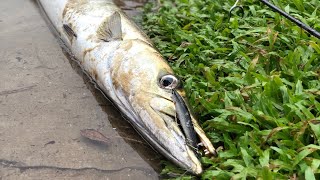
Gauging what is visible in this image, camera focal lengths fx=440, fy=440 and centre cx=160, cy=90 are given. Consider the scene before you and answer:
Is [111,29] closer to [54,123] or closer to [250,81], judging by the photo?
[54,123]

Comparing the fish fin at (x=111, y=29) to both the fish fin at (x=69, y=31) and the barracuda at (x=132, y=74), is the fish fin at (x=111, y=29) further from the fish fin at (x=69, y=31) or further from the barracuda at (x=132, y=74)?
the fish fin at (x=69, y=31)

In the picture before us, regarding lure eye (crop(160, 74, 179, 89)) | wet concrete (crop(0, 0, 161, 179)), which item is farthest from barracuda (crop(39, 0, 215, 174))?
wet concrete (crop(0, 0, 161, 179))

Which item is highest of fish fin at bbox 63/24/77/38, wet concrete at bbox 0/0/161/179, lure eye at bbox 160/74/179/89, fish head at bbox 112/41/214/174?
lure eye at bbox 160/74/179/89

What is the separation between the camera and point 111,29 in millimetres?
4543

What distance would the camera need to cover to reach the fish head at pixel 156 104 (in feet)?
11.1

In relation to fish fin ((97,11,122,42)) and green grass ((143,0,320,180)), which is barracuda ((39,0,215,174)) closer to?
fish fin ((97,11,122,42))

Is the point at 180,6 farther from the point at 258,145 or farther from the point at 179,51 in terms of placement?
the point at 258,145

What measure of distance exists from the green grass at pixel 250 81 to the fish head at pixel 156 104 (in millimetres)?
182

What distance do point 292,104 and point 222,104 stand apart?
60cm

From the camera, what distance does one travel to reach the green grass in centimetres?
327

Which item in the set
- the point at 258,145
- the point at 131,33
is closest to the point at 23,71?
the point at 131,33

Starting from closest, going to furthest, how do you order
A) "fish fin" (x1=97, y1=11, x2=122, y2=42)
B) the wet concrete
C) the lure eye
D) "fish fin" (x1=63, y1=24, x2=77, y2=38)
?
the wet concrete → the lure eye → "fish fin" (x1=97, y1=11, x2=122, y2=42) → "fish fin" (x1=63, y1=24, x2=77, y2=38)

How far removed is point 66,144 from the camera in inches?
148

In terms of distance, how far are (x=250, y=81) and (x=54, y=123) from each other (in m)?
1.81
